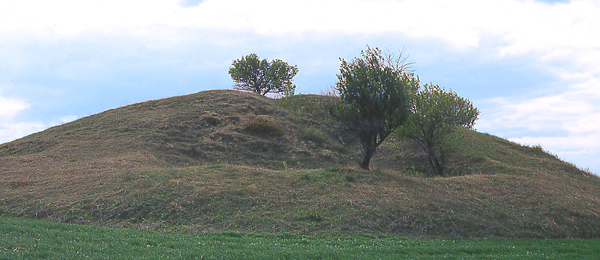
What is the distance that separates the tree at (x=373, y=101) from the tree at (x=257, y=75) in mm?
29575

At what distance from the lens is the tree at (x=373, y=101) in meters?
17.4

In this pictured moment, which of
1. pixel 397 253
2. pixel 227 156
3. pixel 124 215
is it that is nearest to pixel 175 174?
pixel 124 215

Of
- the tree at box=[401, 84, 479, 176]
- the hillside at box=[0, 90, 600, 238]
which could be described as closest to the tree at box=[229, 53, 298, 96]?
the hillside at box=[0, 90, 600, 238]

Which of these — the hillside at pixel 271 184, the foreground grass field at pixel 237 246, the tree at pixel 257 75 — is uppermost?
the tree at pixel 257 75

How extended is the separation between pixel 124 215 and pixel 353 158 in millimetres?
15675

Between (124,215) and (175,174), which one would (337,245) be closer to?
(124,215)

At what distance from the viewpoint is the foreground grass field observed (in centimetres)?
865

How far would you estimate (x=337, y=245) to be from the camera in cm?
1015

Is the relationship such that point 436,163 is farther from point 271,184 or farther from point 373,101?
point 271,184

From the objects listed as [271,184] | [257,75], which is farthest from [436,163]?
[257,75]

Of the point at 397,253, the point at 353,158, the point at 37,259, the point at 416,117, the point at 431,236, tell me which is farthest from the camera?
the point at 353,158

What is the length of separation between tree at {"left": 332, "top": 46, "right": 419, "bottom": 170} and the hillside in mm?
1296

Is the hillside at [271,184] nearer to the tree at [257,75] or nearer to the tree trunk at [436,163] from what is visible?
the tree trunk at [436,163]

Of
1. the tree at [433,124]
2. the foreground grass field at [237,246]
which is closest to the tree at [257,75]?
the tree at [433,124]
